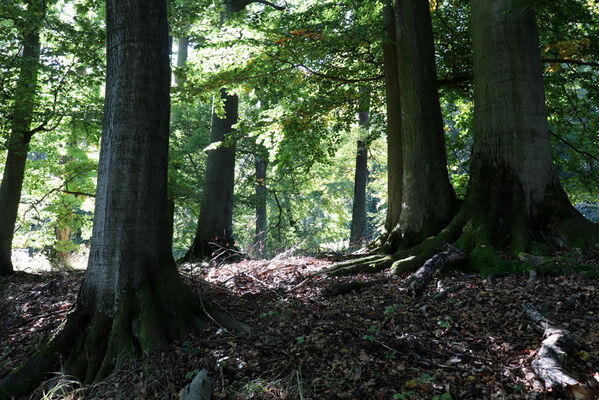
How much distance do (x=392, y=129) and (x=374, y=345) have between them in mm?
5615

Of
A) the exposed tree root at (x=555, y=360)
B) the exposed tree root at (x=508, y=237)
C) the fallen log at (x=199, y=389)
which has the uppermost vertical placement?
the exposed tree root at (x=508, y=237)

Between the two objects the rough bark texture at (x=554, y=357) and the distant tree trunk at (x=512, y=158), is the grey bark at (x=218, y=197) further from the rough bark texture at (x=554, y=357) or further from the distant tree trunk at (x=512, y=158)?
the rough bark texture at (x=554, y=357)

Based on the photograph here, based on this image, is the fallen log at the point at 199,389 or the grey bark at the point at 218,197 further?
the grey bark at the point at 218,197

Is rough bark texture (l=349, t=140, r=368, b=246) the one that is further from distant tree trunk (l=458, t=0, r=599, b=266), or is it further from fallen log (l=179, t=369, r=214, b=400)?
fallen log (l=179, t=369, r=214, b=400)

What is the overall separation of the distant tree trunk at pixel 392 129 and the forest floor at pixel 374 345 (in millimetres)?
2543

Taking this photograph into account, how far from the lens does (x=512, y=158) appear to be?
18.6 feet

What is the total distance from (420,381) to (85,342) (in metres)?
3.20

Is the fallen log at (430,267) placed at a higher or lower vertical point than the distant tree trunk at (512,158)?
lower

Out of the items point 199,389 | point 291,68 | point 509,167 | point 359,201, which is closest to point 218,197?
point 291,68

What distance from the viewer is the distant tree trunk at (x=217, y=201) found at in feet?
32.8


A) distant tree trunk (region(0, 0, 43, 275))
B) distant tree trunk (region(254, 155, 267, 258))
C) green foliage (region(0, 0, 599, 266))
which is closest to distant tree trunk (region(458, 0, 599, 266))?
green foliage (region(0, 0, 599, 266))

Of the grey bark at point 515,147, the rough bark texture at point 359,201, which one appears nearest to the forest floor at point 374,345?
the grey bark at point 515,147

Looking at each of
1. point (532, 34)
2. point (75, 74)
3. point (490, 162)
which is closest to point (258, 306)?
point (490, 162)

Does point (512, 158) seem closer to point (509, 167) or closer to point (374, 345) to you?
point (509, 167)
